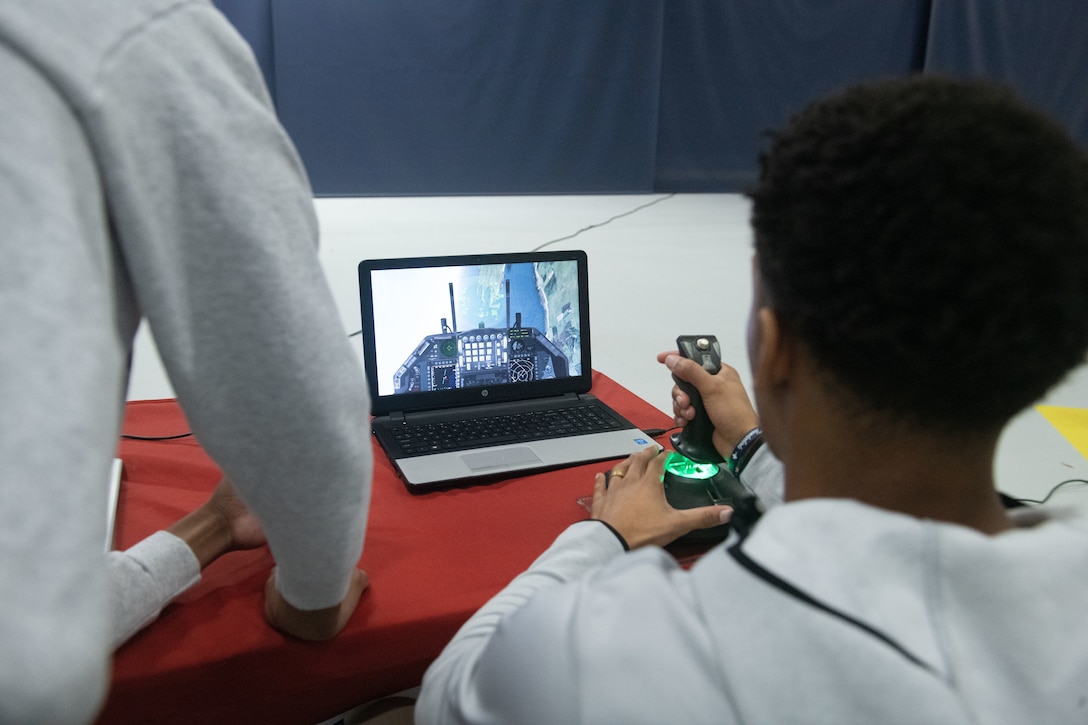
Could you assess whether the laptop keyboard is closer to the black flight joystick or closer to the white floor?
the black flight joystick

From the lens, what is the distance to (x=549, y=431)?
1.18 m

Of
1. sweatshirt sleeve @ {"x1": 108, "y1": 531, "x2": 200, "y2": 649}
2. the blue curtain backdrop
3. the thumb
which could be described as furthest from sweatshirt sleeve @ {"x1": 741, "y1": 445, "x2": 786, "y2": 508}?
the blue curtain backdrop

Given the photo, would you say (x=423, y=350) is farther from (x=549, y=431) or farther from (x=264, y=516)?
(x=264, y=516)

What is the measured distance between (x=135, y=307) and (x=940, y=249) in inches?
18.9

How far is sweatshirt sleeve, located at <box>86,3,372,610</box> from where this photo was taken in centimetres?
45

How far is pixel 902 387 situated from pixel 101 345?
0.44 meters

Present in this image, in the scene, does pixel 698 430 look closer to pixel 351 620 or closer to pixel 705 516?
pixel 705 516

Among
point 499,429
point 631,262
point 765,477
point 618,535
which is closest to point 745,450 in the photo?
point 765,477

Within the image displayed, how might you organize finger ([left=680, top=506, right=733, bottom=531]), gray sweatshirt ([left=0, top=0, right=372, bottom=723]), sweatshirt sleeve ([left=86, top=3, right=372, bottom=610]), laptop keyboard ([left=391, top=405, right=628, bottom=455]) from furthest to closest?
laptop keyboard ([left=391, top=405, right=628, bottom=455]) < finger ([left=680, top=506, right=733, bottom=531]) < sweatshirt sleeve ([left=86, top=3, right=372, bottom=610]) < gray sweatshirt ([left=0, top=0, right=372, bottom=723])

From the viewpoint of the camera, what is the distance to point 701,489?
92 centimetres

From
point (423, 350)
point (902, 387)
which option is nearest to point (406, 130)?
point (423, 350)

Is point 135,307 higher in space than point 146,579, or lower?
higher

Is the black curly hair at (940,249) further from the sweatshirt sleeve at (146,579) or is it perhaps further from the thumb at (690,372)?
the sweatshirt sleeve at (146,579)

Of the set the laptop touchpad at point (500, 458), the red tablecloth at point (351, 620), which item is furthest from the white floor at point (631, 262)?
the laptop touchpad at point (500, 458)
